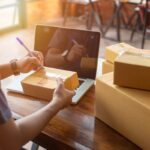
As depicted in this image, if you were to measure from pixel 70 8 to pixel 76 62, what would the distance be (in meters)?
4.53

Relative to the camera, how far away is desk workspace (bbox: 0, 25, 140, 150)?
38.1 inches

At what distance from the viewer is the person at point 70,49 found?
1.35 m

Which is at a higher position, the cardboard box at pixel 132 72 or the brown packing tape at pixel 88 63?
the cardboard box at pixel 132 72

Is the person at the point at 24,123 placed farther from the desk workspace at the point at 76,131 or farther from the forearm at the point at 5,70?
the forearm at the point at 5,70

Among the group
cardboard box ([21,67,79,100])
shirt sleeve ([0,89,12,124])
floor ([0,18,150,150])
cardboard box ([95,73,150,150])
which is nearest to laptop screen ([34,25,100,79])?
cardboard box ([21,67,79,100])

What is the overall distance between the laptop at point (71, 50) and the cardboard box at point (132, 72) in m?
0.35

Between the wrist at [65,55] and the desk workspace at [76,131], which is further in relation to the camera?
the wrist at [65,55]

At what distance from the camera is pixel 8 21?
496 cm

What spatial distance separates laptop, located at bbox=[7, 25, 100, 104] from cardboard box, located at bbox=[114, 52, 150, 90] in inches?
13.8

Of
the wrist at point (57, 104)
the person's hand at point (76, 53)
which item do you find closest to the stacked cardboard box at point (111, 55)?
the person's hand at point (76, 53)

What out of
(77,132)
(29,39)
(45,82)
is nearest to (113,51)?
(45,82)

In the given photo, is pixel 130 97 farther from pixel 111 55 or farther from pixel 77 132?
pixel 111 55

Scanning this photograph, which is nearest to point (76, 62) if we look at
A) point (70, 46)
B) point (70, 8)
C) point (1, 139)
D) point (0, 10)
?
point (70, 46)

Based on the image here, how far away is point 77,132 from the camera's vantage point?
1033mm
